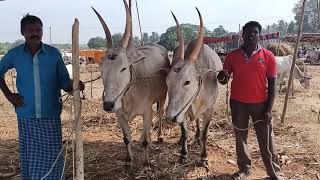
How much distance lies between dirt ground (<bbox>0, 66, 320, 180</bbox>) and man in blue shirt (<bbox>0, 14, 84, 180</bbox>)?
27 cm

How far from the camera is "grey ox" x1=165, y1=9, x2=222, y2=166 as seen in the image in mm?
4742

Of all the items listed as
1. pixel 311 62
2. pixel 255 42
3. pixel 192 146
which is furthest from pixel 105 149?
pixel 311 62

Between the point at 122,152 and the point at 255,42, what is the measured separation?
3.08 meters

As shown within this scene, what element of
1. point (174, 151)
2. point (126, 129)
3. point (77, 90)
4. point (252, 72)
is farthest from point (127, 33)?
point (174, 151)

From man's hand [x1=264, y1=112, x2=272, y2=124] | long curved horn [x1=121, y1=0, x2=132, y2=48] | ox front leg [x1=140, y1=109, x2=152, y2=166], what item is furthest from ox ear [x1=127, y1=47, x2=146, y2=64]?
man's hand [x1=264, y1=112, x2=272, y2=124]

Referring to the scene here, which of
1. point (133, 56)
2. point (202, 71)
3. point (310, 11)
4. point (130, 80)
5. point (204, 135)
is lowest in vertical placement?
point (204, 135)

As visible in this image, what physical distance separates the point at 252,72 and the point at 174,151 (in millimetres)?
2373

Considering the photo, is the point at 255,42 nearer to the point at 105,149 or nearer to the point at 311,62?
the point at 105,149

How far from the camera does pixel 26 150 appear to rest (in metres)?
4.25

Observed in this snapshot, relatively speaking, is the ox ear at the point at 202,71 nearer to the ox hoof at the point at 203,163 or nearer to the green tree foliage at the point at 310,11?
the ox hoof at the point at 203,163

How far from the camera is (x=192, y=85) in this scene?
4.93 metres

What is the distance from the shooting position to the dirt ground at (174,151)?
5695mm

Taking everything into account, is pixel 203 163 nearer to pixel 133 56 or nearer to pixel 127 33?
pixel 133 56

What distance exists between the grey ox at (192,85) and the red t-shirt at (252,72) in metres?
0.34
